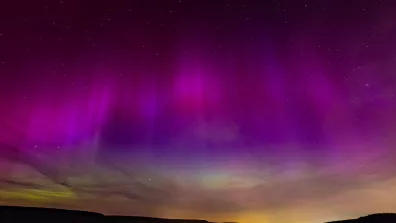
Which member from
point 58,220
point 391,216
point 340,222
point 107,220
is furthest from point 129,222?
point 391,216

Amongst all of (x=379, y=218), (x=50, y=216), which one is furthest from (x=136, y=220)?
(x=379, y=218)

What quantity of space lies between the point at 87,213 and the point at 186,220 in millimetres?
15044

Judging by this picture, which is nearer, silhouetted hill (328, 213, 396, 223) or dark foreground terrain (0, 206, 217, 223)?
silhouetted hill (328, 213, 396, 223)

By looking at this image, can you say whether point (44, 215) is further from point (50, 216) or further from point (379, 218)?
point (379, 218)

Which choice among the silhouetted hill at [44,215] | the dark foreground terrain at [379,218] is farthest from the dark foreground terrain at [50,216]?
the dark foreground terrain at [379,218]

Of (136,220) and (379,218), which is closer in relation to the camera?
(379,218)

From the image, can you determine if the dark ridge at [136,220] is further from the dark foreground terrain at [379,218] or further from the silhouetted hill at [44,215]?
the dark foreground terrain at [379,218]

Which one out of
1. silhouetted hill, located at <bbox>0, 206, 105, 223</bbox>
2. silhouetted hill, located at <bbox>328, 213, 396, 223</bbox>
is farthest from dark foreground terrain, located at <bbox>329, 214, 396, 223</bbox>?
silhouetted hill, located at <bbox>0, 206, 105, 223</bbox>

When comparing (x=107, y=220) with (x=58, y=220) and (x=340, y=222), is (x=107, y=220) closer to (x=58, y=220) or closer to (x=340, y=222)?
(x=58, y=220)

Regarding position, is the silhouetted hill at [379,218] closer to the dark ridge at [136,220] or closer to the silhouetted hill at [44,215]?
the dark ridge at [136,220]

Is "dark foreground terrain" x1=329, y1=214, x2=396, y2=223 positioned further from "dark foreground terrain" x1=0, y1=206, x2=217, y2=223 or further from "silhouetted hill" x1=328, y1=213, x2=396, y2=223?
"dark foreground terrain" x1=0, y1=206, x2=217, y2=223

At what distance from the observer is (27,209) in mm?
52469

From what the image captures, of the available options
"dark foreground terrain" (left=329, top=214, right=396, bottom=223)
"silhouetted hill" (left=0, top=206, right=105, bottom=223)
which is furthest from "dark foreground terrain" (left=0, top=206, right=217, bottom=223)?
"dark foreground terrain" (left=329, top=214, right=396, bottom=223)

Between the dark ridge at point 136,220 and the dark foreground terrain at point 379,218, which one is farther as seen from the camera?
the dark ridge at point 136,220
